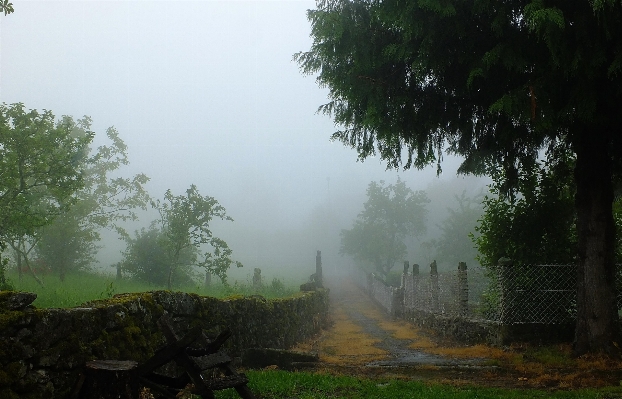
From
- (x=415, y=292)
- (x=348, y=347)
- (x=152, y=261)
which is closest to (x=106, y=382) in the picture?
(x=348, y=347)

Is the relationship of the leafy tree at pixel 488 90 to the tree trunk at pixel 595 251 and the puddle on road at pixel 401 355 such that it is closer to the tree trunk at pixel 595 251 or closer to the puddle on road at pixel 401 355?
the tree trunk at pixel 595 251

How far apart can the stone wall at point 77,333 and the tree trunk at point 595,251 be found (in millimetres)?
7366

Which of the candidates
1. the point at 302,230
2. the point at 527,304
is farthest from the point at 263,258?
the point at 527,304

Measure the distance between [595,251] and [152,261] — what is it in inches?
789

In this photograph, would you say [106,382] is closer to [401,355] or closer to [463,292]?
[401,355]

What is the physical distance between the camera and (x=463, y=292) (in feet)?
50.3

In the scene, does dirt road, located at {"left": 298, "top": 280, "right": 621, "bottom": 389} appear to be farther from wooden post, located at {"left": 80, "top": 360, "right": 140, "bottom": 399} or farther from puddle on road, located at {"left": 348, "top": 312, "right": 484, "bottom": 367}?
wooden post, located at {"left": 80, "top": 360, "right": 140, "bottom": 399}

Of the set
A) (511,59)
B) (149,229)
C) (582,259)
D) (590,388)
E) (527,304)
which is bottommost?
(590,388)

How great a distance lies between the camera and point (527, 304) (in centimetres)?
1218

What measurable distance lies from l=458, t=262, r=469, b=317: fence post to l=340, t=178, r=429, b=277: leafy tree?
4427cm

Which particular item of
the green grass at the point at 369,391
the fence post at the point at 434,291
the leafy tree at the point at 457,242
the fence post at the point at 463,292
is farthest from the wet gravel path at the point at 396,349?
the leafy tree at the point at 457,242

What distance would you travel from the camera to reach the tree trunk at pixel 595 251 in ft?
32.9

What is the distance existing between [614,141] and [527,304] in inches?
175

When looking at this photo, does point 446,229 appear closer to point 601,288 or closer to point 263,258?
point 601,288
